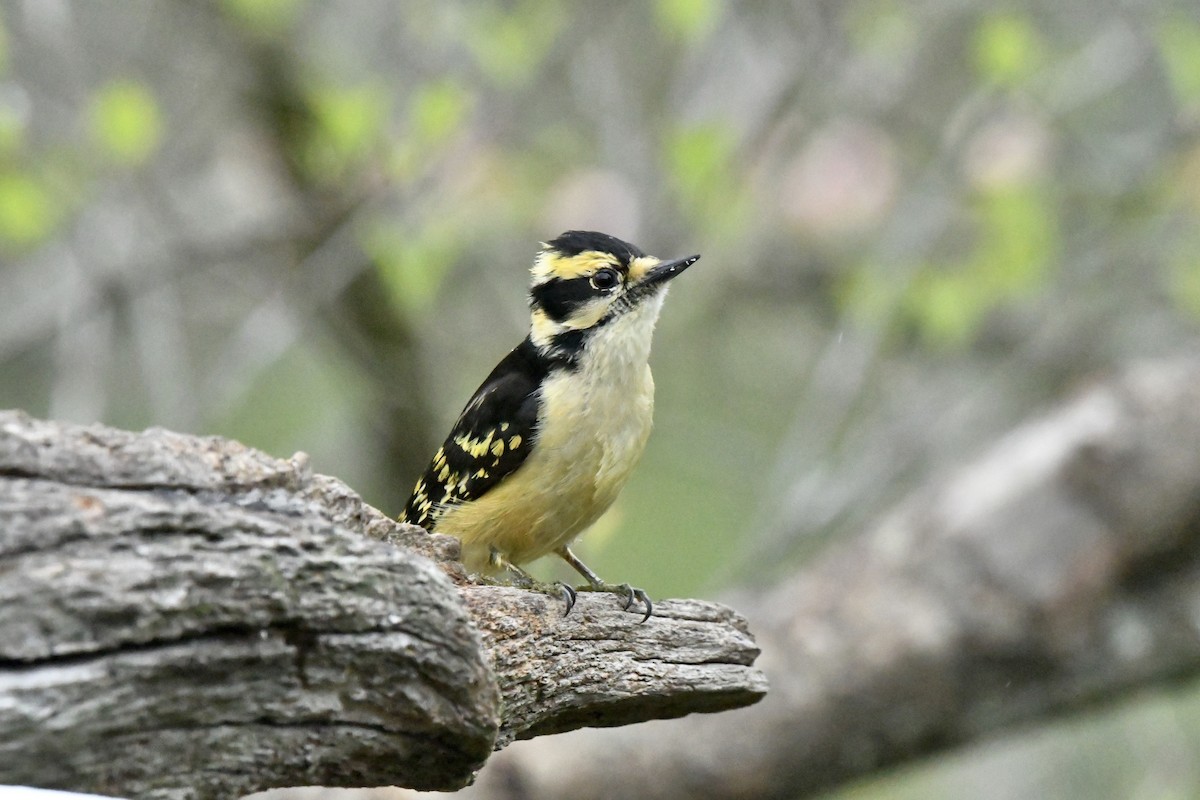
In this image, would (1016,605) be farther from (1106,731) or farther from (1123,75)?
(1106,731)

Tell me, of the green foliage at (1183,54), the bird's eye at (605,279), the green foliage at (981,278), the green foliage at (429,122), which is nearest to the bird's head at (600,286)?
the bird's eye at (605,279)

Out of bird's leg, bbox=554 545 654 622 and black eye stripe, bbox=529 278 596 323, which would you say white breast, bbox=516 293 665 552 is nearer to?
black eye stripe, bbox=529 278 596 323

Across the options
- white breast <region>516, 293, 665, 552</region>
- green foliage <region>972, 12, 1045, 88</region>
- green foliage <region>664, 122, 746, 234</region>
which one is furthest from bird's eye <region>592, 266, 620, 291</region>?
green foliage <region>972, 12, 1045, 88</region>

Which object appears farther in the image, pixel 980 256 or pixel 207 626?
pixel 980 256

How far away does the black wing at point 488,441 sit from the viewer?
4059 millimetres

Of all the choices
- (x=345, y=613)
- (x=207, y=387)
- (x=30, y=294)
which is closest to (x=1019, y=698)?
(x=207, y=387)

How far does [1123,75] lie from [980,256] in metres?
1.23

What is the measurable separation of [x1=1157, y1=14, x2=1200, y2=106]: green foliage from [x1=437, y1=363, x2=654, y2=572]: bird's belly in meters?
3.66

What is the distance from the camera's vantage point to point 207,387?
6285 millimetres

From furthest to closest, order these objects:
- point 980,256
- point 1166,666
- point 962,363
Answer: point 962,363 → point 980,256 → point 1166,666

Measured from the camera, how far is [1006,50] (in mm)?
6086

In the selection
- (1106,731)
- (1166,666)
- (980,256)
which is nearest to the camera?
(1166,666)

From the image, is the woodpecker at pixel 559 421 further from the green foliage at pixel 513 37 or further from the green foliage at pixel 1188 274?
the green foliage at pixel 1188 274

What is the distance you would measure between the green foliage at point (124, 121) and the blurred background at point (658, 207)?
0.6 inches
